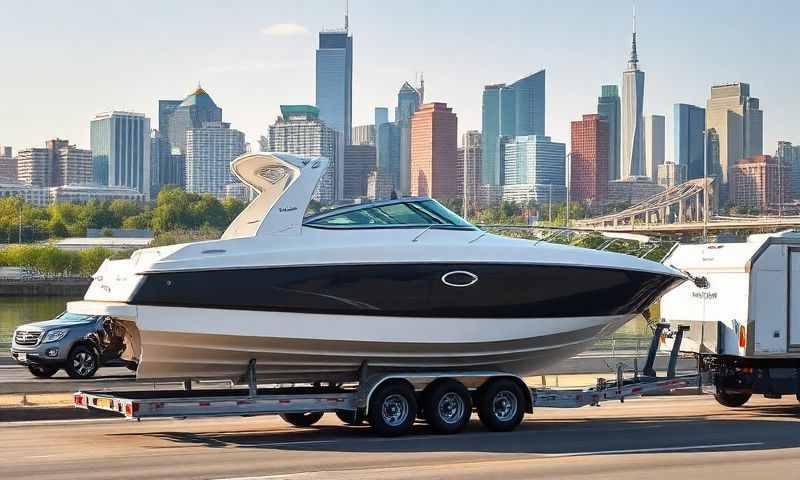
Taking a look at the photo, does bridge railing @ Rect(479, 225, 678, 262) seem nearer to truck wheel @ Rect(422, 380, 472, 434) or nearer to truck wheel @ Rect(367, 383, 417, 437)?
truck wheel @ Rect(422, 380, 472, 434)

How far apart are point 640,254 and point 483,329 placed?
12.6ft

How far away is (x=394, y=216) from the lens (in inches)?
712

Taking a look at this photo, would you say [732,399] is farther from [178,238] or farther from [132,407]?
[178,238]

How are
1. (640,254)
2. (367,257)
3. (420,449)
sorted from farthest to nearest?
(640,254) < (367,257) < (420,449)

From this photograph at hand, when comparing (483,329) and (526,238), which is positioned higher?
(526,238)

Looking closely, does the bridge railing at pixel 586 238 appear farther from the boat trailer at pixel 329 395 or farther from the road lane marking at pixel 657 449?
the road lane marking at pixel 657 449

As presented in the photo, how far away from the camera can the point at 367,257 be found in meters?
17.3

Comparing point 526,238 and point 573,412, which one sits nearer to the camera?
point 526,238

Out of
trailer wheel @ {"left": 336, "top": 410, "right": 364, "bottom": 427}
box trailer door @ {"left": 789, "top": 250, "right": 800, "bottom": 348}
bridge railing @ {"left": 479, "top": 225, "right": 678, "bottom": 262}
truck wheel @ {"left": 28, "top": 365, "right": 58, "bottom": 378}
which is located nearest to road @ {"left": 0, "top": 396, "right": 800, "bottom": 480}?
trailer wheel @ {"left": 336, "top": 410, "right": 364, "bottom": 427}

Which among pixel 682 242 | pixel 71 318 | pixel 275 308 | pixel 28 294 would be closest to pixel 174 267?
pixel 275 308

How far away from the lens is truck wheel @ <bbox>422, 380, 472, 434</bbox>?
684 inches

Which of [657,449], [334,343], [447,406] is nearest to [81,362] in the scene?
[334,343]

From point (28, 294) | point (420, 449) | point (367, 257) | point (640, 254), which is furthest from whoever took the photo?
point (28, 294)

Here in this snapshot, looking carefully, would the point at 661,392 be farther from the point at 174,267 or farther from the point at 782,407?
the point at 174,267
